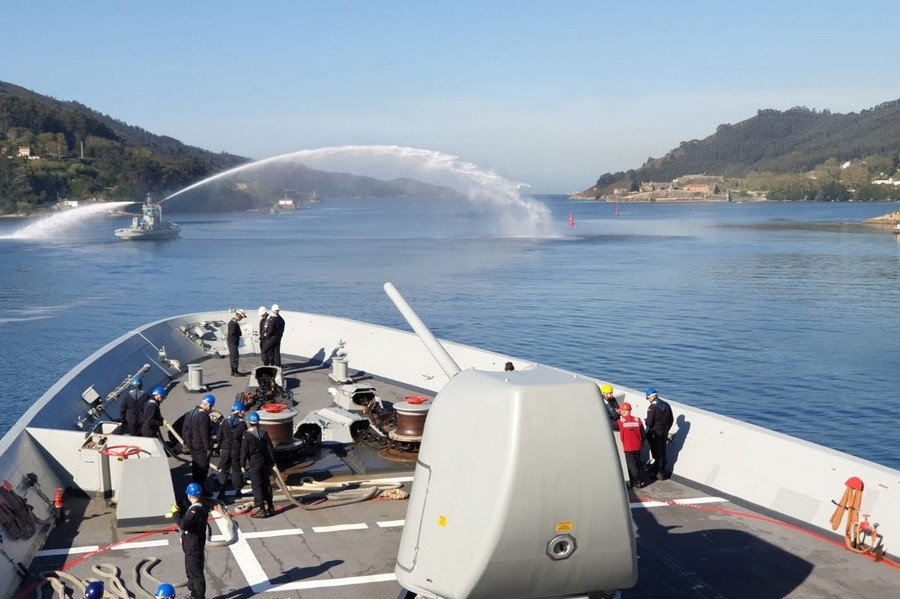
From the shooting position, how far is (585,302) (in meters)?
60.5

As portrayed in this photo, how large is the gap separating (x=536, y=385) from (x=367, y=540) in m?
4.84

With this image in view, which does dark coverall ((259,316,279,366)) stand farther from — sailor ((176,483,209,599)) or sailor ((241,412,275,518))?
sailor ((176,483,209,599))

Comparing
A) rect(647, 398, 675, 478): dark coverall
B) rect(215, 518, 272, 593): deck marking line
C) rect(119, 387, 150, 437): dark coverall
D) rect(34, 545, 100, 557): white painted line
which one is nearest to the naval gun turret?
rect(215, 518, 272, 593): deck marking line

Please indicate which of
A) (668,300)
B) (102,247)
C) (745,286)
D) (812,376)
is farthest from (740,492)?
(102,247)

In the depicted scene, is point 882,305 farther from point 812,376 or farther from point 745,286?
point 812,376

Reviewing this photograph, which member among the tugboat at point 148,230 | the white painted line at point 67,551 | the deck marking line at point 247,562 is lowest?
the tugboat at point 148,230

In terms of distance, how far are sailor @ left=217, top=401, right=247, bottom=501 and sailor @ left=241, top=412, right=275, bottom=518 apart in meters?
0.32

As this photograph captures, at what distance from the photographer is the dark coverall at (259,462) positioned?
12125mm

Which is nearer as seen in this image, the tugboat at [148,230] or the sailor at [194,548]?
the sailor at [194,548]

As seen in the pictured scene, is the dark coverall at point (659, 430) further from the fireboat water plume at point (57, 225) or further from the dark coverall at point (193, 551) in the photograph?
the fireboat water plume at point (57, 225)

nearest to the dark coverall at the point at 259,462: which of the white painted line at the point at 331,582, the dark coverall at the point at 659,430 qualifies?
the white painted line at the point at 331,582

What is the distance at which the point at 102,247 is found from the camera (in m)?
108

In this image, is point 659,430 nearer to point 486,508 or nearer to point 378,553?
point 378,553

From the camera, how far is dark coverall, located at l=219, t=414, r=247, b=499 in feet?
41.8
